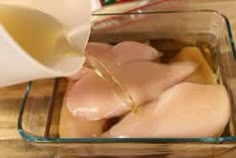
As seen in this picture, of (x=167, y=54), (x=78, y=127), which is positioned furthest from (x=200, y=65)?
(x=78, y=127)

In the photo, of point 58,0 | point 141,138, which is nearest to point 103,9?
point 58,0

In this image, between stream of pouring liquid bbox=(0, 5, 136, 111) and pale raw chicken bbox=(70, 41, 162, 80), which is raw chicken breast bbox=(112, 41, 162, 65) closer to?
pale raw chicken bbox=(70, 41, 162, 80)

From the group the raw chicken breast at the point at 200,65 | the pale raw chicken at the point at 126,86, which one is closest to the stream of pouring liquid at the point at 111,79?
the pale raw chicken at the point at 126,86

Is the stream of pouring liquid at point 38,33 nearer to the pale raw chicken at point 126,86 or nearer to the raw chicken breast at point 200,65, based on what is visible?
the pale raw chicken at point 126,86

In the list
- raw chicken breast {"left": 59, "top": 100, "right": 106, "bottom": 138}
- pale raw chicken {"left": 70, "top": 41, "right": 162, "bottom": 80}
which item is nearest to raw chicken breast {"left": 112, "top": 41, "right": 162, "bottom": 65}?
pale raw chicken {"left": 70, "top": 41, "right": 162, "bottom": 80}

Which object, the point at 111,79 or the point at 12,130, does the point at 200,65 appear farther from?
the point at 12,130

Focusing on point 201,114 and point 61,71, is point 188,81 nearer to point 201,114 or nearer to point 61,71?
point 201,114

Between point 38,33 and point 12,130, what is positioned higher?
point 38,33
